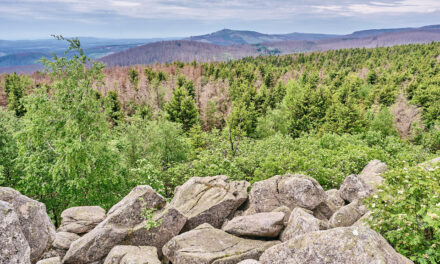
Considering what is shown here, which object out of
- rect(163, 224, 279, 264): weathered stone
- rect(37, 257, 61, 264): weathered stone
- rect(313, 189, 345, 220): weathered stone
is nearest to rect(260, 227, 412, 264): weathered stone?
rect(163, 224, 279, 264): weathered stone

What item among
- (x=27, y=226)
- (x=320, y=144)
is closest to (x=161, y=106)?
(x=320, y=144)

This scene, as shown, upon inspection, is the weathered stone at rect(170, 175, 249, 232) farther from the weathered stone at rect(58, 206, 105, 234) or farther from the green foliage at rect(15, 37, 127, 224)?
the green foliage at rect(15, 37, 127, 224)

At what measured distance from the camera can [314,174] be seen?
74.3 ft

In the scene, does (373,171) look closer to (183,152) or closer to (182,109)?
Answer: (183,152)

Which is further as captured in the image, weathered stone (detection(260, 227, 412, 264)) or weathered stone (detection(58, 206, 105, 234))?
weathered stone (detection(58, 206, 105, 234))

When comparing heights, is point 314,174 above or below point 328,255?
below

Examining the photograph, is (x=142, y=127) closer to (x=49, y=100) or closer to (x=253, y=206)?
(x=49, y=100)

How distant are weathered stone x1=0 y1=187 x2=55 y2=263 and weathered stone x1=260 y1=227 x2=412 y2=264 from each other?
9164 mm

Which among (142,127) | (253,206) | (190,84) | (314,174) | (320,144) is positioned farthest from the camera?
(190,84)

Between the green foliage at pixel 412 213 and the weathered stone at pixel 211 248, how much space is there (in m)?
4.85


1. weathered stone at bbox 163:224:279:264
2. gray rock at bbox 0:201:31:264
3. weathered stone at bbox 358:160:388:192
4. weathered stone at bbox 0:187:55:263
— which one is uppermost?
gray rock at bbox 0:201:31:264

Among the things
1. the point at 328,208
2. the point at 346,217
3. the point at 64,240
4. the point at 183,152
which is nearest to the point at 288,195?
the point at 328,208

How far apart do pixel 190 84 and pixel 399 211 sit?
77847 millimetres

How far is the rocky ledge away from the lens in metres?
7.93
